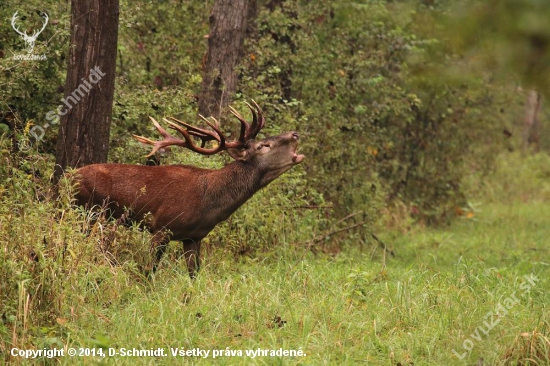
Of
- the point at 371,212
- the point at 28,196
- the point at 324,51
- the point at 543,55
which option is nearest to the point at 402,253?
the point at 371,212

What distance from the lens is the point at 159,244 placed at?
29.9 feet

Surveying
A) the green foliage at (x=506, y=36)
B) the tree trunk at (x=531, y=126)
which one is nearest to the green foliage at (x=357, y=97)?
the green foliage at (x=506, y=36)

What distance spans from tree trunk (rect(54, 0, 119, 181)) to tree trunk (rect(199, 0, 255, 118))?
8.89 ft

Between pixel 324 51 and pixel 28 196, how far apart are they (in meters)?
7.54

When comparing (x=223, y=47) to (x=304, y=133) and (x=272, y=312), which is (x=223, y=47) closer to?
(x=304, y=133)

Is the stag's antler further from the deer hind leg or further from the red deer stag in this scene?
the deer hind leg

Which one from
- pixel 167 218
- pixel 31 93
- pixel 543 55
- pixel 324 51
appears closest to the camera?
pixel 543 55

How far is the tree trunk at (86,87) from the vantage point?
31.8ft

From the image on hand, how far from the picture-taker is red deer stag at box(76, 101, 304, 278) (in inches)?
361

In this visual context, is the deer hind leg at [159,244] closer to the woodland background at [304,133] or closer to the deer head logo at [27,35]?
the woodland background at [304,133]

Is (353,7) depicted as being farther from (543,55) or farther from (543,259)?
(543,55)

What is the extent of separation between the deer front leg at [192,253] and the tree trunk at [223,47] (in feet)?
10.9

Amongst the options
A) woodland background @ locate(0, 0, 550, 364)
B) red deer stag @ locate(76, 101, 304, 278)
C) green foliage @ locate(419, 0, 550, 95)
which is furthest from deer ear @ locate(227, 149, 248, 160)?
green foliage @ locate(419, 0, 550, 95)

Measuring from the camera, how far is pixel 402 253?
1405 centimetres
